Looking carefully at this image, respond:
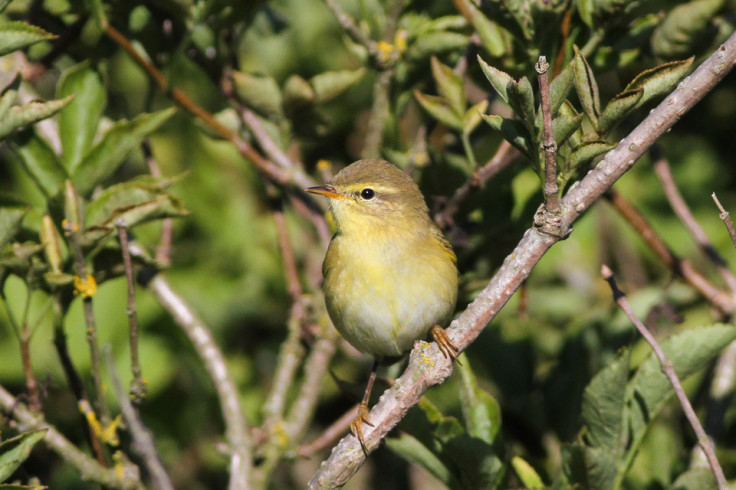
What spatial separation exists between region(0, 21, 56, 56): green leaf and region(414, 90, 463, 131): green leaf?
145 centimetres

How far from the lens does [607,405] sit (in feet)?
9.71

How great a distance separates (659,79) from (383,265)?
1.49 metres

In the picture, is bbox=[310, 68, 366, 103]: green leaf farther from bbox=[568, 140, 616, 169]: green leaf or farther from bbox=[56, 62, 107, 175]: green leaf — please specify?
bbox=[568, 140, 616, 169]: green leaf

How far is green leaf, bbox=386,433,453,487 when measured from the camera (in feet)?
10.1

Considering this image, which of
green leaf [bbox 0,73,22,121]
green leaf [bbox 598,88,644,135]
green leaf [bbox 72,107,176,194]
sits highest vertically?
green leaf [bbox 0,73,22,121]

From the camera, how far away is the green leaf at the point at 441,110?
10.9 ft

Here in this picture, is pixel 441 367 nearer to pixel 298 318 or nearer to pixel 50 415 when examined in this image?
pixel 298 318

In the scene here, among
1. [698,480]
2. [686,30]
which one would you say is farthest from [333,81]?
[698,480]

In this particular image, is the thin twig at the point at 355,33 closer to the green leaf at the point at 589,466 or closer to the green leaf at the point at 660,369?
the green leaf at the point at 660,369

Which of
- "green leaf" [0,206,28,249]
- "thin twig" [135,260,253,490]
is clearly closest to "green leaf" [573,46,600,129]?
"green leaf" [0,206,28,249]

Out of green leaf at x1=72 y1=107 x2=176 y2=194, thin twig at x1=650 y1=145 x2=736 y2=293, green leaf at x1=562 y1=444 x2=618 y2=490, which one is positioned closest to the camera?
green leaf at x1=562 y1=444 x2=618 y2=490

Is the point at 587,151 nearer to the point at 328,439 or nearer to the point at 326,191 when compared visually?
the point at 326,191

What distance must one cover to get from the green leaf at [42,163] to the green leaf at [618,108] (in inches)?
81.1

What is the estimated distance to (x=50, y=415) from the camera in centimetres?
457
